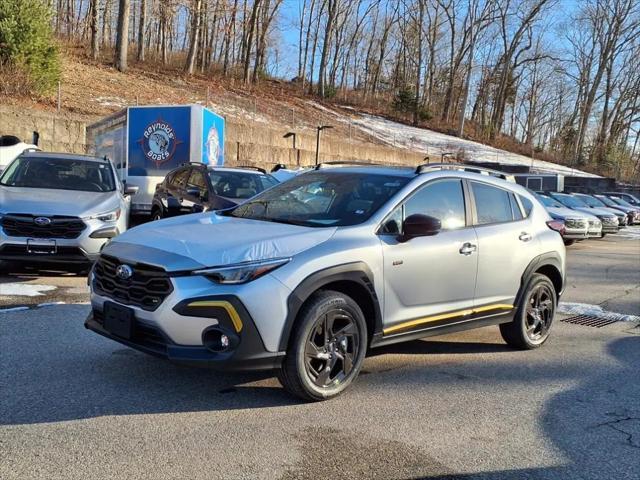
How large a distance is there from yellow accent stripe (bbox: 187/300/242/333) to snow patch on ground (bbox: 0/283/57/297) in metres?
4.18

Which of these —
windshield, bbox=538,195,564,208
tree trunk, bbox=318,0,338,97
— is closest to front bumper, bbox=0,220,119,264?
windshield, bbox=538,195,564,208

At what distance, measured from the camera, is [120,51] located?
29.2 meters

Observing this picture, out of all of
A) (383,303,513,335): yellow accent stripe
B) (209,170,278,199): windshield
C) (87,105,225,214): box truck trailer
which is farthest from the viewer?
(87,105,225,214): box truck trailer

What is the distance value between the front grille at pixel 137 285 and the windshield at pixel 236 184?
247 inches

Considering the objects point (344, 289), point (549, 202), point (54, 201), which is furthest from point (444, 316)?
point (549, 202)

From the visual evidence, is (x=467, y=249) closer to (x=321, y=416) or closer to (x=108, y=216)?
(x=321, y=416)

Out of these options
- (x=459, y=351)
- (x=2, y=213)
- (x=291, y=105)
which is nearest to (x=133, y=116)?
(x=2, y=213)

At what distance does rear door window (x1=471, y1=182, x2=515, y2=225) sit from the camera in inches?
217

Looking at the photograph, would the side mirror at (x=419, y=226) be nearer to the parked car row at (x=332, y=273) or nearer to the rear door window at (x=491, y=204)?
the parked car row at (x=332, y=273)

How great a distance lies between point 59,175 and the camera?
908 cm

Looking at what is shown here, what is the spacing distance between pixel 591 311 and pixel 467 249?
3.95 metres

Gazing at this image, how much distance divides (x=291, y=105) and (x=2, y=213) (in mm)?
34802

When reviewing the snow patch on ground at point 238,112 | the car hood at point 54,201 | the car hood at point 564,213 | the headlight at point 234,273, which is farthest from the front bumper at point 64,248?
the snow patch on ground at point 238,112

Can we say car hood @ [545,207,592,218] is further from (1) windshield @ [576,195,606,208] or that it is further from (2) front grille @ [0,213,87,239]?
(2) front grille @ [0,213,87,239]
